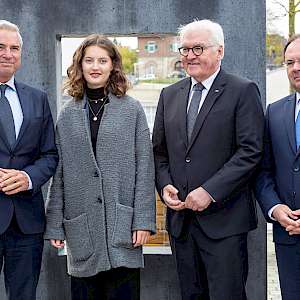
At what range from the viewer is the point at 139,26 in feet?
15.6

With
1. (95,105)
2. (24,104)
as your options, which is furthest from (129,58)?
(24,104)

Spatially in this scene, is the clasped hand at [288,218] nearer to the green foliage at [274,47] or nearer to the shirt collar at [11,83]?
the shirt collar at [11,83]

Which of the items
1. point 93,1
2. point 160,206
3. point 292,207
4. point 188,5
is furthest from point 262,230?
point 93,1

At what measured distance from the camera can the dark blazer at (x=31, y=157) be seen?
3752 millimetres

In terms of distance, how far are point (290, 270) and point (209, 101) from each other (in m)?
1.10

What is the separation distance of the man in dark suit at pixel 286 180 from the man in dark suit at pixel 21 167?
1303mm

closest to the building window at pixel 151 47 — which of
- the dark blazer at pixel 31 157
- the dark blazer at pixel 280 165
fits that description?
the dark blazer at pixel 31 157

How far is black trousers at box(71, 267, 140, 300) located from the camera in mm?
3844

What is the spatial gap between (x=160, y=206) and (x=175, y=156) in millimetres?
1151

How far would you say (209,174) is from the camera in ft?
12.4

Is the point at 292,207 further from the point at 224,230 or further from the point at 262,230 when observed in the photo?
the point at 262,230

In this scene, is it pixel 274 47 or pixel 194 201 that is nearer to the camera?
pixel 194 201

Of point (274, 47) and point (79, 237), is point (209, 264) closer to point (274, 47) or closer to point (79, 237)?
point (79, 237)

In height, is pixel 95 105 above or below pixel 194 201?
above
